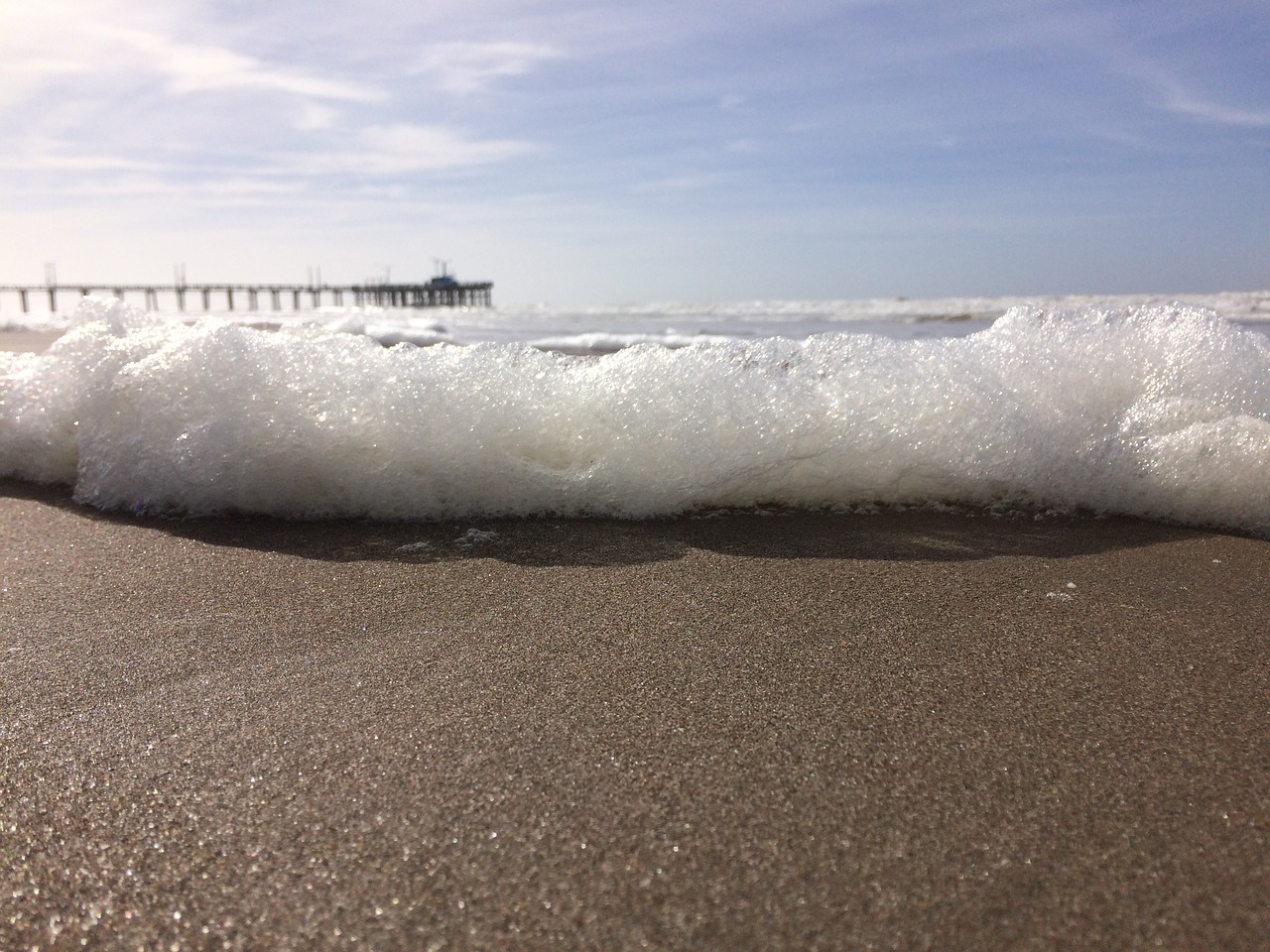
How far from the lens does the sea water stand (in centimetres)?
256

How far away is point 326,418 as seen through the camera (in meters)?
2.70

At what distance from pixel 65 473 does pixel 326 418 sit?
3.17 feet

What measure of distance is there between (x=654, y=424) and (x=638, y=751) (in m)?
1.54

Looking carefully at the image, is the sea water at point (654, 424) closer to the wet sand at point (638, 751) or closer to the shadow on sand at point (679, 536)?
the shadow on sand at point (679, 536)

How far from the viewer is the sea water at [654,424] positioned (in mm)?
2564

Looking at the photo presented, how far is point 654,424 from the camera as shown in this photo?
2.71 metres

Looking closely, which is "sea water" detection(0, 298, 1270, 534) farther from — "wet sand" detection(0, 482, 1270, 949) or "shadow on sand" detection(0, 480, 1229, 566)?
"wet sand" detection(0, 482, 1270, 949)

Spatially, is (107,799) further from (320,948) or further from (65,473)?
(65,473)

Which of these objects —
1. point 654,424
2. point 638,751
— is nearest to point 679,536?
point 654,424

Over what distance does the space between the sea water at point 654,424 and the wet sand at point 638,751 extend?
426 millimetres

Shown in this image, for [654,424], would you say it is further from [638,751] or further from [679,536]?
[638,751]

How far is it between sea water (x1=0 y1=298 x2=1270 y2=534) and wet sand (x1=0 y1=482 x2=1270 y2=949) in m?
0.43

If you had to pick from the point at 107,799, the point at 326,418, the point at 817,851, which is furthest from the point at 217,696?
the point at 326,418

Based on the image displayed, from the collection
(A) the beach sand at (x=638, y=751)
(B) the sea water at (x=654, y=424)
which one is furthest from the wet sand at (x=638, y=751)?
(B) the sea water at (x=654, y=424)
